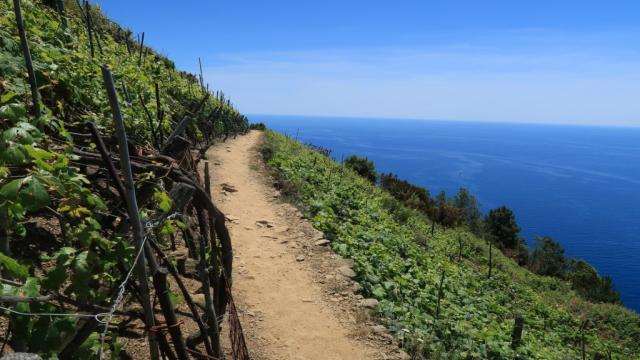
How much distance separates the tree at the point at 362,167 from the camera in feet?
130

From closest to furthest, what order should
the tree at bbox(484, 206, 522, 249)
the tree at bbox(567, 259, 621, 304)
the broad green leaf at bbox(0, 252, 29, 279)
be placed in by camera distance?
the broad green leaf at bbox(0, 252, 29, 279) → the tree at bbox(567, 259, 621, 304) → the tree at bbox(484, 206, 522, 249)

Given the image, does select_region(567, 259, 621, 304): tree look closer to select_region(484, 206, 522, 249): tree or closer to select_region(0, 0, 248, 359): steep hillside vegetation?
select_region(484, 206, 522, 249): tree

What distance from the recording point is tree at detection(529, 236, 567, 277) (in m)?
49.3

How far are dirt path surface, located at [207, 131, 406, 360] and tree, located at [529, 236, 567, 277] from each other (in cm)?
4059

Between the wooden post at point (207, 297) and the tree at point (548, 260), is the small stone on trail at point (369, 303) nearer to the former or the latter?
the wooden post at point (207, 297)

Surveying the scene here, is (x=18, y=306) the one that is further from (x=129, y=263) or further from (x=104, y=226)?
(x=104, y=226)

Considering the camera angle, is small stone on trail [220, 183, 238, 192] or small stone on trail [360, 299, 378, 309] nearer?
small stone on trail [360, 299, 378, 309]

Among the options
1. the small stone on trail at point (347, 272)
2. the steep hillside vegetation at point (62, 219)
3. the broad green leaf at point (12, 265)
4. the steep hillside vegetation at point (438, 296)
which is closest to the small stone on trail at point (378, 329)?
the steep hillside vegetation at point (438, 296)

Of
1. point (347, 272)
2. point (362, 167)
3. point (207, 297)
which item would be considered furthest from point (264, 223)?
point (362, 167)

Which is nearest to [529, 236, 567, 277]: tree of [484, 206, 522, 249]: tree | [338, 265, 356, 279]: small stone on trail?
[484, 206, 522, 249]: tree

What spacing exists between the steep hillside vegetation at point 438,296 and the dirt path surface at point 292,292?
585 mm

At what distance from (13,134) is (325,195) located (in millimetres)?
16261

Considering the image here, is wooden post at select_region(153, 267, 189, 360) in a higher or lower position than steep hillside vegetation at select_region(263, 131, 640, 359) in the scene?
higher

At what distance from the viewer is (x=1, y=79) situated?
179 inches
